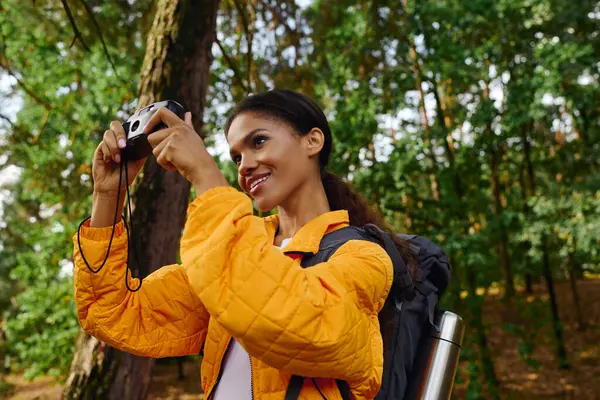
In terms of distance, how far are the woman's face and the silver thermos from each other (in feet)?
2.25

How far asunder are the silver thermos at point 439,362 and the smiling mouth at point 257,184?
2.44 feet

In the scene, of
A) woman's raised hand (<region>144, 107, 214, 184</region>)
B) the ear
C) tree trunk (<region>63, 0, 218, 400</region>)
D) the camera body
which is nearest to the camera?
woman's raised hand (<region>144, 107, 214, 184</region>)

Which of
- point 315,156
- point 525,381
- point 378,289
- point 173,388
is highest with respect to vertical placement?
point 525,381

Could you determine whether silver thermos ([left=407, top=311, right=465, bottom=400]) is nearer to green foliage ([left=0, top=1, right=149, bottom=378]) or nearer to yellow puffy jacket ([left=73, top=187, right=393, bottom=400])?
yellow puffy jacket ([left=73, top=187, right=393, bottom=400])

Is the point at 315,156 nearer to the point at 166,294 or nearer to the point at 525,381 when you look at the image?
the point at 166,294

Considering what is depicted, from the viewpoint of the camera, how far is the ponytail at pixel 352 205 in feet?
5.60

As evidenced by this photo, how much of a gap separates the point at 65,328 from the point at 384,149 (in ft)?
21.7

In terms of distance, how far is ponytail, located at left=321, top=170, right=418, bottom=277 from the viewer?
5.60 feet

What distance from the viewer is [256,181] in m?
1.50

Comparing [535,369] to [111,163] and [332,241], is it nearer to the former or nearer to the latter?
[332,241]

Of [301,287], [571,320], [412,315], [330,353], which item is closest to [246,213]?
[301,287]

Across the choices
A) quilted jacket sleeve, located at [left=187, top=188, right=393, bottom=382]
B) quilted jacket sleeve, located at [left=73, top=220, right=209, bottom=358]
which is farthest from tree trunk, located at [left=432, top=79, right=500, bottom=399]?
quilted jacket sleeve, located at [left=187, top=188, right=393, bottom=382]

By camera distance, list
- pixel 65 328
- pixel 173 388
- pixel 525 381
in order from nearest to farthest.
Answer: pixel 65 328 → pixel 525 381 → pixel 173 388

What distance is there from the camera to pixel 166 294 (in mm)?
1616
